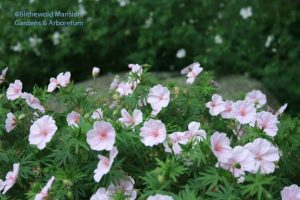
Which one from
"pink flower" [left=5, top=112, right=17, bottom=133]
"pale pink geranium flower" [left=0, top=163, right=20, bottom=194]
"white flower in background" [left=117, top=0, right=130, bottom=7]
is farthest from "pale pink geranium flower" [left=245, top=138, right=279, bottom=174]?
"white flower in background" [left=117, top=0, right=130, bottom=7]

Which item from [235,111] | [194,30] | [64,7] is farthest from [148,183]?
[64,7]

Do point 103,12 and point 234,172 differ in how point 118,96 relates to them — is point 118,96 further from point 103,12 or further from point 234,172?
point 103,12

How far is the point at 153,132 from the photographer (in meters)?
2.16

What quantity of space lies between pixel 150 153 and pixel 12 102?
2.56ft

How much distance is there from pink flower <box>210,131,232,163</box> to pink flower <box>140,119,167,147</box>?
0.19m

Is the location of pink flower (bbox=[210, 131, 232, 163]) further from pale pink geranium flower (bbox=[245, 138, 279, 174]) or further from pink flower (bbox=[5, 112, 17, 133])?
pink flower (bbox=[5, 112, 17, 133])

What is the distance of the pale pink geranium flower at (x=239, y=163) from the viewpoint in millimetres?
2037

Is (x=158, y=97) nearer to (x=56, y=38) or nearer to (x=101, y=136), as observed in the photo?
(x=101, y=136)

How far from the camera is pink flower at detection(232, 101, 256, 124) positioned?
2387mm

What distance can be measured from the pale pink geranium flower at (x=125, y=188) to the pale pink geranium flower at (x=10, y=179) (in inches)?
14.8

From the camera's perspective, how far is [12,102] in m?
2.66

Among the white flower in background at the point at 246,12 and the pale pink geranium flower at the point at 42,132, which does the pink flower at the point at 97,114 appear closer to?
the pale pink geranium flower at the point at 42,132

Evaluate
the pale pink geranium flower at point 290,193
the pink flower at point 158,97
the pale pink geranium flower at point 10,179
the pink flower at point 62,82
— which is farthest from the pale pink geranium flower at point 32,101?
the pale pink geranium flower at point 290,193

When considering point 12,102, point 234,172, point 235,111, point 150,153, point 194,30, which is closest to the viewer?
point 234,172
